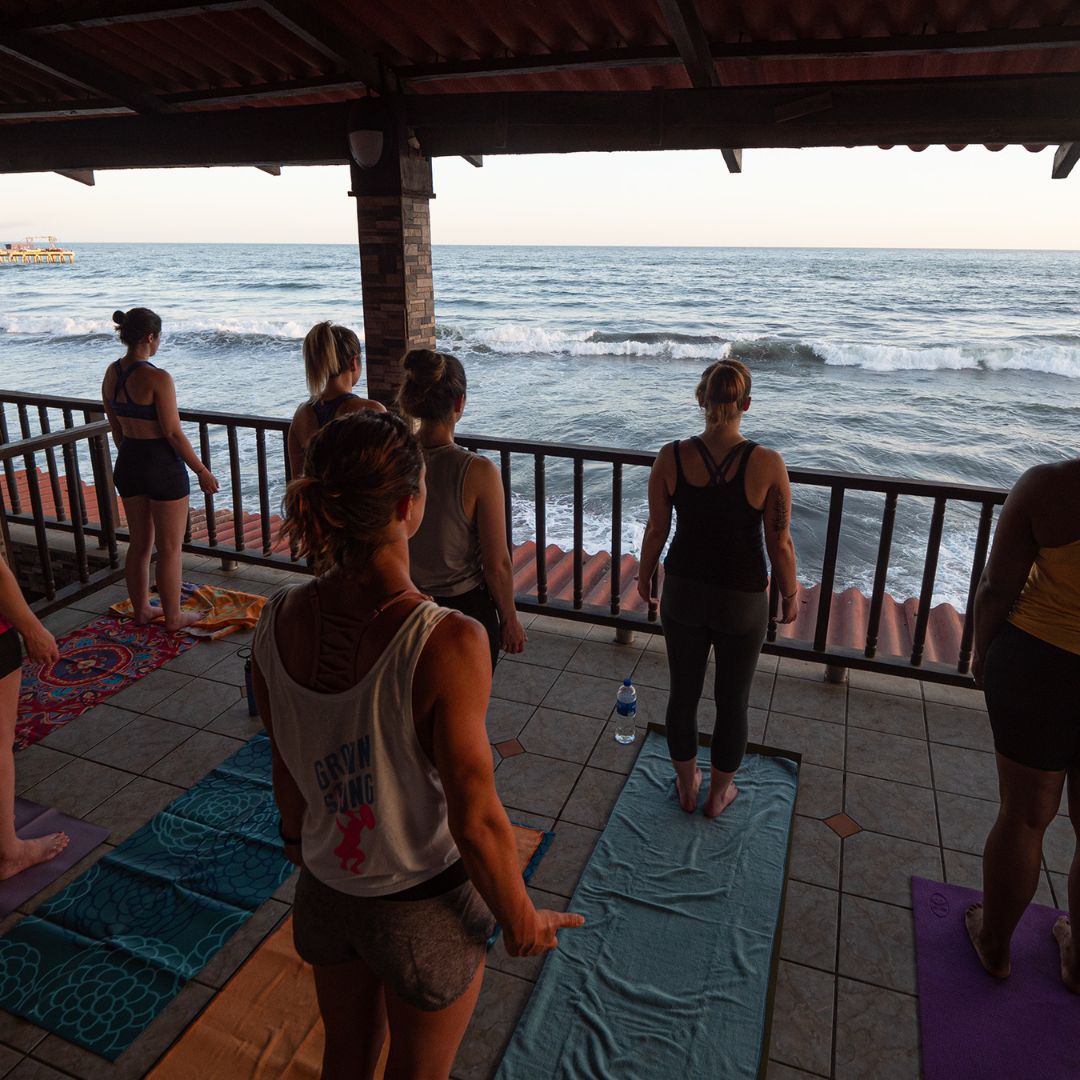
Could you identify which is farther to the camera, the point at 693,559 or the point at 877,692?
the point at 877,692

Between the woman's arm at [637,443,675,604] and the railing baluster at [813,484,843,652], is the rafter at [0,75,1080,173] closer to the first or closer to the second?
the railing baluster at [813,484,843,652]


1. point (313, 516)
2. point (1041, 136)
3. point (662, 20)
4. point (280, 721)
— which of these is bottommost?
point (280, 721)

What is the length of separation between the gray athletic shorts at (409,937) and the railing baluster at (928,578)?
9.66 ft

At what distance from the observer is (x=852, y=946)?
7.82 feet

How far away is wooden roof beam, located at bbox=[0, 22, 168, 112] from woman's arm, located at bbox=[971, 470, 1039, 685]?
18.7 ft

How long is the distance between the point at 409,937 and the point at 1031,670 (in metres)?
1.68

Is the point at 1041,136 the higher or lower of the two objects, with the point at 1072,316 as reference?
higher

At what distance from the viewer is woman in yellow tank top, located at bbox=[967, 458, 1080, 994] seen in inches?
74.5

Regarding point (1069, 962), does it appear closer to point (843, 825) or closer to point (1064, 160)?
point (843, 825)

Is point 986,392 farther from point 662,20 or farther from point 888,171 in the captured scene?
point 888,171

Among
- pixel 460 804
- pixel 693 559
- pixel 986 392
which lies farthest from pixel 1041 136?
pixel 986 392

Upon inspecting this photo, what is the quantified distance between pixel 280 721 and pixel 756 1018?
170cm

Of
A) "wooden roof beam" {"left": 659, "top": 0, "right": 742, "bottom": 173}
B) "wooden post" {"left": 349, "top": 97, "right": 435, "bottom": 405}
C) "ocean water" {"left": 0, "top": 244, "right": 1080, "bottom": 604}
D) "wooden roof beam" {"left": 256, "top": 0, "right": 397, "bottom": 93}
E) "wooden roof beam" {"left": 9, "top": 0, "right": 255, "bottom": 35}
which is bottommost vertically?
"ocean water" {"left": 0, "top": 244, "right": 1080, "bottom": 604}

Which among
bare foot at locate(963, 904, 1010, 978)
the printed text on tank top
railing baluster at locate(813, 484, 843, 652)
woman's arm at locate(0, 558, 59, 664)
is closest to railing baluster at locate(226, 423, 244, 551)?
the printed text on tank top
